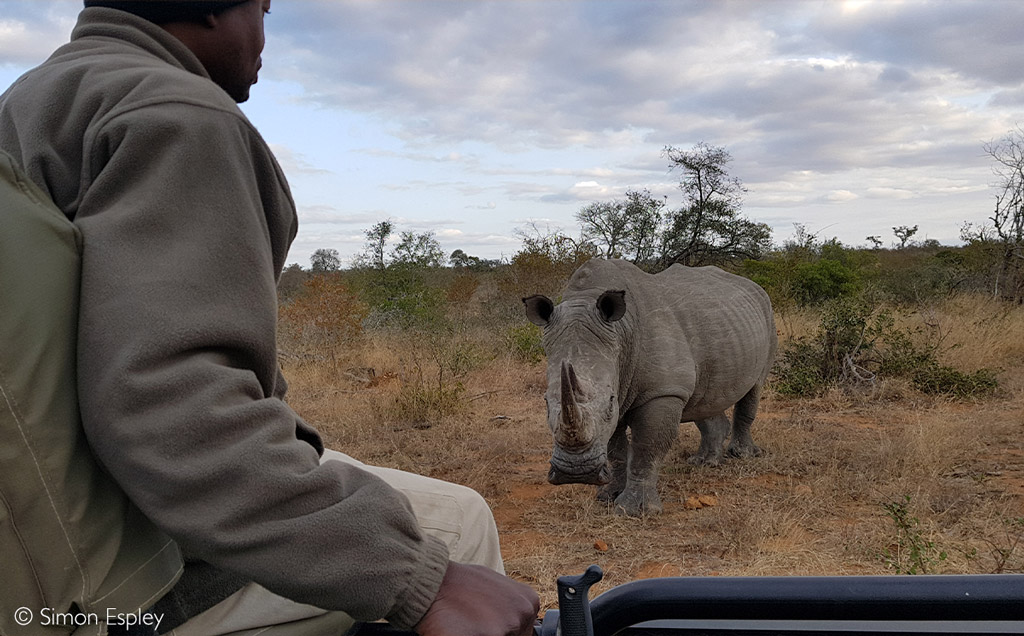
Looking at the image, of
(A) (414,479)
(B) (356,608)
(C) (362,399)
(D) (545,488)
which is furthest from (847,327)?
(B) (356,608)

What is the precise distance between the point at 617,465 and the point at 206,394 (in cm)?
483

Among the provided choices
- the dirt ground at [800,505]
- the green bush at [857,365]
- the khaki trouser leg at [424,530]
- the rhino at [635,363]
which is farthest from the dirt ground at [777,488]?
the khaki trouser leg at [424,530]

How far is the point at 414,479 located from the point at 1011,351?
1079 cm

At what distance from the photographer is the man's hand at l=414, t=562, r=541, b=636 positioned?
3.29ft

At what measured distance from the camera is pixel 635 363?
16.4ft

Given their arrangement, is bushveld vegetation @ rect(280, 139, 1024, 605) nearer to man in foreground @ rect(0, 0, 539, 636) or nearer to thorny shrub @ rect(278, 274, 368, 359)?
thorny shrub @ rect(278, 274, 368, 359)

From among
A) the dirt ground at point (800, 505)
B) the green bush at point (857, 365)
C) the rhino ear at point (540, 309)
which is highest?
the rhino ear at point (540, 309)

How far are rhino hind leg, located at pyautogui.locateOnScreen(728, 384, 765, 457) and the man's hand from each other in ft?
19.2

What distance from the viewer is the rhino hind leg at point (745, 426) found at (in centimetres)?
661

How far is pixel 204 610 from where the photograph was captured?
1178 millimetres

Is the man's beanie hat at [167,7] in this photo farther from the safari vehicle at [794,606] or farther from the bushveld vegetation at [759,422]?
the bushveld vegetation at [759,422]

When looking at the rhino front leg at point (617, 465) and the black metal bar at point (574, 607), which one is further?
the rhino front leg at point (617, 465)

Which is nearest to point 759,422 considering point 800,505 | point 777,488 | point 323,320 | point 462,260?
point 777,488

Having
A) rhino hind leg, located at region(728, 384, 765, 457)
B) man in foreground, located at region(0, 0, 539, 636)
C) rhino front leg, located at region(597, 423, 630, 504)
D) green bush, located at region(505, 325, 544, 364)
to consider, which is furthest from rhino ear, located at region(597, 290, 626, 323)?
green bush, located at region(505, 325, 544, 364)
